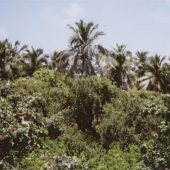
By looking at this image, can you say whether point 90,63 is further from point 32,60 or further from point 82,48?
point 32,60

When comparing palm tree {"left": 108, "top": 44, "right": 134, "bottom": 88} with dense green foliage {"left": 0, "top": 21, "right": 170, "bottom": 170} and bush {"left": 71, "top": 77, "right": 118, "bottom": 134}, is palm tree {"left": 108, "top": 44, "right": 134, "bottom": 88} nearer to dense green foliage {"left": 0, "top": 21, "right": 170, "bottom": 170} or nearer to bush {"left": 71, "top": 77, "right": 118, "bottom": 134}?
dense green foliage {"left": 0, "top": 21, "right": 170, "bottom": 170}

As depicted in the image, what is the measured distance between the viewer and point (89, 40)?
3120 centimetres

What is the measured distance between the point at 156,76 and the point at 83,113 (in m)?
17.1

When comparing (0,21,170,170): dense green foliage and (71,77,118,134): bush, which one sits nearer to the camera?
(0,21,170,170): dense green foliage

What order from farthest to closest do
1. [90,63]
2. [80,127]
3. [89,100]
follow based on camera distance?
1. [90,63]
2. [80,127]
3. [89,100]

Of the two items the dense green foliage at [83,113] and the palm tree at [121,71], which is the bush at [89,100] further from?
the palm tree at [121,71]

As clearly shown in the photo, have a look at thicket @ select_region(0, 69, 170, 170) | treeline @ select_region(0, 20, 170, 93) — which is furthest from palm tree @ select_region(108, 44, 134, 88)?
thicket @ select_region(0, 69, 170, 170)

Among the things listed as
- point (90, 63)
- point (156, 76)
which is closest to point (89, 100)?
point (90, 63)

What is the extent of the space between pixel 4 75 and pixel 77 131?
1840cm

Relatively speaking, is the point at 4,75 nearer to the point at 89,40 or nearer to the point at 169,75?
the point at 89,40

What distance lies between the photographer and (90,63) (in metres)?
30.3

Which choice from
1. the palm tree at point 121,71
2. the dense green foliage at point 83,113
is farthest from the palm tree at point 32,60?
the palm tree at point 121,71

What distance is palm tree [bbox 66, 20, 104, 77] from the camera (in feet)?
99.1

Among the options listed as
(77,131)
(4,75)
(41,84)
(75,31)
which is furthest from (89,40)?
(77,131)
